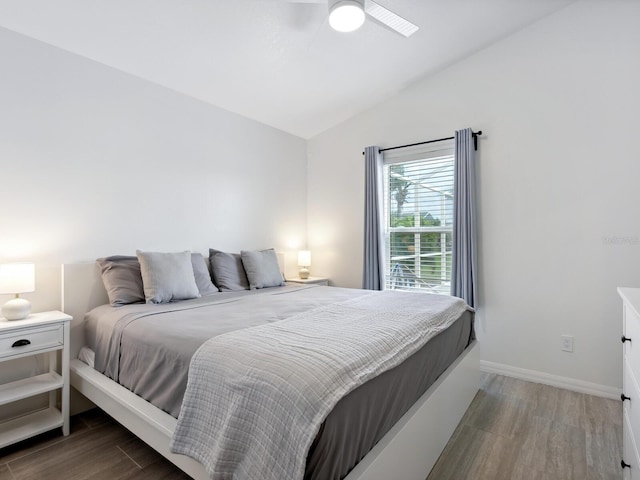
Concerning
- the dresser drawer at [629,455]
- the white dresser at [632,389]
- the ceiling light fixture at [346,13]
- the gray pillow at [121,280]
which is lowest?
the dresser drawer at [629,455]

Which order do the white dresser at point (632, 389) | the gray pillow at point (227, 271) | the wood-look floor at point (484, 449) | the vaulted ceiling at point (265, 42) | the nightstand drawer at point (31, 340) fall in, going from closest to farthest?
1. the white dresser at point (632, 389)
2. the wood-look floor at point (484, 449)
3. the nightstand drawer at point (31, 340)
4. the vaulted ceiling at point (265, 42)
5. the gray pillow at point (227, 271)

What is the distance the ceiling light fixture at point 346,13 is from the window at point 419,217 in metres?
1.71

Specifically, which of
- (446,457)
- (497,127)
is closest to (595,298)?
(497,127)

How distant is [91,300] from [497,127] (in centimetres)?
359

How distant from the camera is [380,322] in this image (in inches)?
71.2

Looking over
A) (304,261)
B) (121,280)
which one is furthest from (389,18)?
(304,261)

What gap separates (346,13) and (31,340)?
2.63 m

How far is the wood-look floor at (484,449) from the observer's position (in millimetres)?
1739

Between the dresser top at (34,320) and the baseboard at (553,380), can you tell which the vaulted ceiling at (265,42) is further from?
the baseboard at (553,380)

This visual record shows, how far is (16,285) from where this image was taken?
1945 mm

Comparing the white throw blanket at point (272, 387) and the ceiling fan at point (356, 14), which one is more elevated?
the ceiling fan at point (356, 14)

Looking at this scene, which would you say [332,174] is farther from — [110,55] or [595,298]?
[595,298]

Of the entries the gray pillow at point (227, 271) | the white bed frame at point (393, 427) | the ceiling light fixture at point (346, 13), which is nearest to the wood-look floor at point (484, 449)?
the white bed frame at point (393, 427)

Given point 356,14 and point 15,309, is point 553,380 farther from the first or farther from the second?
point 15,309
